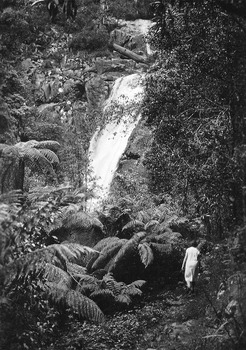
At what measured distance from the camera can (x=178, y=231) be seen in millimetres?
9578

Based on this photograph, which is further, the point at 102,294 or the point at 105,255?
the point at 105,255

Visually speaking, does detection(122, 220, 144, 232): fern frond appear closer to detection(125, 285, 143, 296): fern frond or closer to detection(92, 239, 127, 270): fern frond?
detection(92, 239, 127, 270): fern frond

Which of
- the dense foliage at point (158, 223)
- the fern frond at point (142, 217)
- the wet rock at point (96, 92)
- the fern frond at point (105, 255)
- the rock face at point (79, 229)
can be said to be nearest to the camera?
the dense foliage at point (158, 223)

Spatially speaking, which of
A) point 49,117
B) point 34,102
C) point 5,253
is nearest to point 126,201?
point 5,253

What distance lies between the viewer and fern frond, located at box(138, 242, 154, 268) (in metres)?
8.17

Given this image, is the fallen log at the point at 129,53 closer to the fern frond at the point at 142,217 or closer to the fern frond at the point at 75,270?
the fern frond at the point at 142,217

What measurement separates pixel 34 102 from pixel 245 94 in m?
18.0

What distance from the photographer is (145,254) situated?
8.25m

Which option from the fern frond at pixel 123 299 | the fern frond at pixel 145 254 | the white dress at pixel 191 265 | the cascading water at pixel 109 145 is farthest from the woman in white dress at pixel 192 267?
the cascading water at pixel 109 145

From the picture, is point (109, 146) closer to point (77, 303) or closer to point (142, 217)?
point (142, 217)

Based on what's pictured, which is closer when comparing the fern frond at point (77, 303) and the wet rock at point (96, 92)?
the fern frond at point (77, 303)

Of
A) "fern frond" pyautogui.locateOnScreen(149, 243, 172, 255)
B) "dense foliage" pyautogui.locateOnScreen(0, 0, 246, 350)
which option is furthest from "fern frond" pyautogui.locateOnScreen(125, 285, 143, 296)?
"fern frond" pyautogui.locateOnScreen(149, 243, 172, 255)

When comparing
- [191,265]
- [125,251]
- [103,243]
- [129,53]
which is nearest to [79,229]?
[103,243]

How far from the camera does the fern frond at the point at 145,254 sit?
8.17 meters
